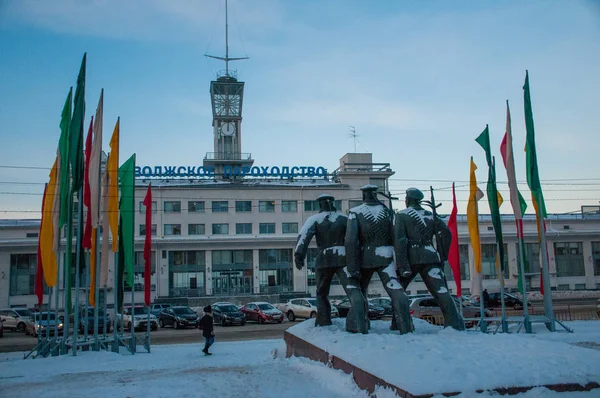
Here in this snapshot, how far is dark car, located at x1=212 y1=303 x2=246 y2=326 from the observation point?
2870 cm

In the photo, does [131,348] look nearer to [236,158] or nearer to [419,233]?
[419,233]

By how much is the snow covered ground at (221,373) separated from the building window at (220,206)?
35575 millimetres

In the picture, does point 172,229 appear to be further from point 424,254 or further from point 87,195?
point 424,254

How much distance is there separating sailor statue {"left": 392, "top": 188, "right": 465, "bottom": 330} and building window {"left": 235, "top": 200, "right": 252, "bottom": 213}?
132 feet

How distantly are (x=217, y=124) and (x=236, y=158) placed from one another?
422cm

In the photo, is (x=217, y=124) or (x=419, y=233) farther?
(x=217, y=124)

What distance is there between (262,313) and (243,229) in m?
20.8

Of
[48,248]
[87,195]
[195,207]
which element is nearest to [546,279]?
[87,195]

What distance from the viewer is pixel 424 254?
10.2 m

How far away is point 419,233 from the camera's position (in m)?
10.3

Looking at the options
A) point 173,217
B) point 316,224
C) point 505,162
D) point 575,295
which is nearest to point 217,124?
point 173,217

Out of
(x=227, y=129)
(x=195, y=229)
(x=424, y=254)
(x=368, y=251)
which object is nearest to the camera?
(x=424, y=254)

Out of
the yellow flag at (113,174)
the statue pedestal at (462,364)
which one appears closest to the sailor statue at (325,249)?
the statue pedestal at (462,364)

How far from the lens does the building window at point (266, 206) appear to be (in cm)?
5038
